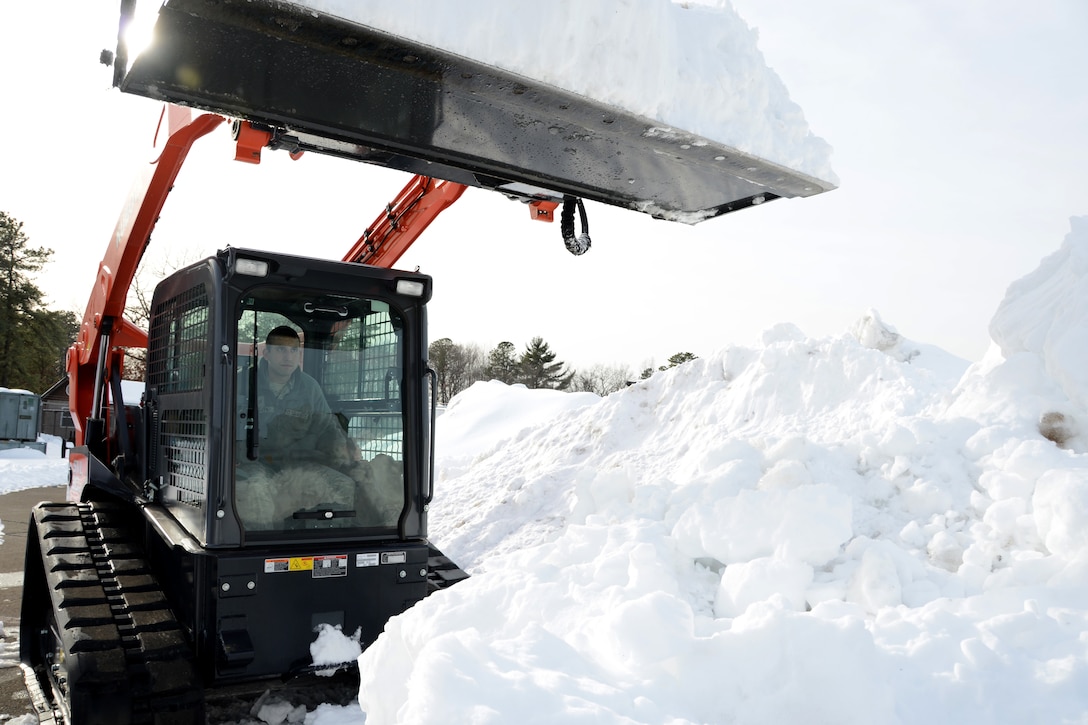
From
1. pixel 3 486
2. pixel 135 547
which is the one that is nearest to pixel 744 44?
pixel 135 547

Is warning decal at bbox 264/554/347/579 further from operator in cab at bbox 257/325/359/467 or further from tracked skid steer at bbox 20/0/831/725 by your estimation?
operator in cab at bbox 257/325/359/467

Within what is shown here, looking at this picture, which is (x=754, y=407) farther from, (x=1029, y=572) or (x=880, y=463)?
(x=1029, y=572)

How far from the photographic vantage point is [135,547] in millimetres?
4441

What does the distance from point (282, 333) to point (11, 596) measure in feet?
15.4

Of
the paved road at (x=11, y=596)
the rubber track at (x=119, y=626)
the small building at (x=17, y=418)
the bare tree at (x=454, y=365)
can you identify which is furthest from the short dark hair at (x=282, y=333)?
the bare tree at (x=454, y=365)

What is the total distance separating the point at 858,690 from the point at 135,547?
12.1ft

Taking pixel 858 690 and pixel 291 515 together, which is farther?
pixel 291 515

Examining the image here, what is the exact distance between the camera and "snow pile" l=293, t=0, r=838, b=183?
290cm

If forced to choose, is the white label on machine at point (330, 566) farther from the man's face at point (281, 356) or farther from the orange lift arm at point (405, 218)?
the orange lift arm at point (405, 218)

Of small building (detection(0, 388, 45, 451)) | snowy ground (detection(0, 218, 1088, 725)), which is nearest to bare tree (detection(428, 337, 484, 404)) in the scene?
small building (detection(0, 388, 45, 451))

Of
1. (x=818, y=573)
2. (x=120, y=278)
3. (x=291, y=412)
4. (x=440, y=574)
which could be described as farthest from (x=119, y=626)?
(x=818, y=573)

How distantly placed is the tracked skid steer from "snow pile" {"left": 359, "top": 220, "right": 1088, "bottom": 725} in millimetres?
843

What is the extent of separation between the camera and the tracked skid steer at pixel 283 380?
3.09 meters

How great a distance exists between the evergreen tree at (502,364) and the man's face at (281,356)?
4669 cm
